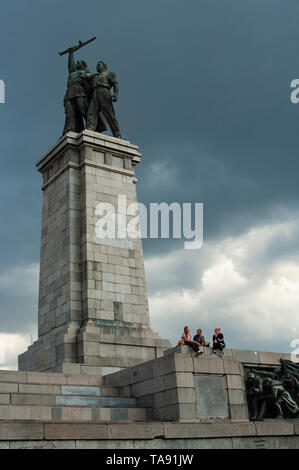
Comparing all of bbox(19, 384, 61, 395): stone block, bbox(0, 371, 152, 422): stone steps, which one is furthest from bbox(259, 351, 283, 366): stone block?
bbox(19, 384, 61, 395): stone block

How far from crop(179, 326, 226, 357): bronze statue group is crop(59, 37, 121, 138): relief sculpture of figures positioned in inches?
539

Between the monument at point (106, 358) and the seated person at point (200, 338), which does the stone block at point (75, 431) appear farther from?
the seated person at point (200, 338)

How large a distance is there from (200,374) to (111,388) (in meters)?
3.92

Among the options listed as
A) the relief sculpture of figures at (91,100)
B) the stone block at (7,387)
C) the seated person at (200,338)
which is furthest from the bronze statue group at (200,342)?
the relief sculpture of figures at (91,100)

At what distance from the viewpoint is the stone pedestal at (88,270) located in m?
24.4

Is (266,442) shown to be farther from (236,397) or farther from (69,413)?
(69,413)

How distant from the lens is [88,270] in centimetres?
2572

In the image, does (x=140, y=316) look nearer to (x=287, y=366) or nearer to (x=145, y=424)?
(x=287, y=366)

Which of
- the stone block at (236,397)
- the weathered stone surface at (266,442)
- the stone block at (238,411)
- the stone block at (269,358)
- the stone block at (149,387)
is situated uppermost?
the stone block at (269,358)

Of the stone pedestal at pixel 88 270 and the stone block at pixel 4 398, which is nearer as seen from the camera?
the stone block at pixel 4 398

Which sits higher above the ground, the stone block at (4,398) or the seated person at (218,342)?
the seated person at (218,342)
